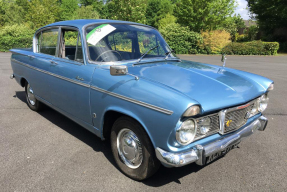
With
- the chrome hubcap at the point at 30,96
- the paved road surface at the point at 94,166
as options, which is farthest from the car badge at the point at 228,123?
the chrome hubcap at the point at 30,96

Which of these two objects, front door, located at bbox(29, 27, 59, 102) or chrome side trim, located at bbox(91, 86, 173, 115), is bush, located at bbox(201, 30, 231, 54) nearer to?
front door, located at bbox(29, 27, 59, 102)

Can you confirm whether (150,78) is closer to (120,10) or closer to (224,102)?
(224,102)

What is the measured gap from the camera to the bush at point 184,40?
21469 mm

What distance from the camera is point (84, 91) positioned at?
3.01m

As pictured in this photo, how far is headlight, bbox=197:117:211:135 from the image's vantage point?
2.27m

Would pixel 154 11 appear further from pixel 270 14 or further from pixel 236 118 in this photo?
pixel 236 118

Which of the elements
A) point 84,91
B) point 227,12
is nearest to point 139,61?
point 84,91

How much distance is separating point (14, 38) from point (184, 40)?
1706 cm

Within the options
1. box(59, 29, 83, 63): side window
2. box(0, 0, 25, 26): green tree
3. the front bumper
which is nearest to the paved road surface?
the front bumper

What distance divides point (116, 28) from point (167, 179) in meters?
2.25

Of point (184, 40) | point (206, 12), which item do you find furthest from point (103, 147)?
point (206, 12)

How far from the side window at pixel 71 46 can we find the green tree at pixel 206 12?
22672 mm

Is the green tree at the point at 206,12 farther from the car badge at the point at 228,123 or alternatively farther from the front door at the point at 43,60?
the car badge at the point at 228,123

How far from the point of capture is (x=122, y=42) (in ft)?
11.7
